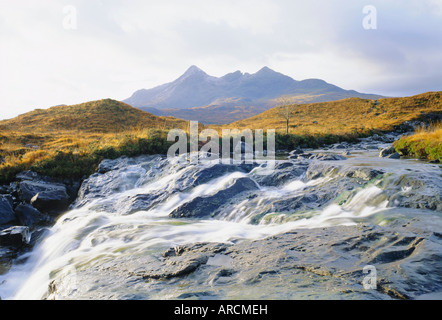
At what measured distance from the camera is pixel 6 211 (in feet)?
37.8

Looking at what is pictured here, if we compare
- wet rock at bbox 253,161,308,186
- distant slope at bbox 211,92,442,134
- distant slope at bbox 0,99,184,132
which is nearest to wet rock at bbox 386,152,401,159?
wet rock at bbox 253,161,308,186

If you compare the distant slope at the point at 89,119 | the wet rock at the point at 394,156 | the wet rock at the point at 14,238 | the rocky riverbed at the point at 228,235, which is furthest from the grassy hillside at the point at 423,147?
the distant slope at the point at 89,119

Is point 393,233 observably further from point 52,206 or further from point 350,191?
point 52,206

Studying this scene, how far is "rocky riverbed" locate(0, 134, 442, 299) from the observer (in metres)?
4.43

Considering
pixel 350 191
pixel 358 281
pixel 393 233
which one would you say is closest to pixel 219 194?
pixel 350 191

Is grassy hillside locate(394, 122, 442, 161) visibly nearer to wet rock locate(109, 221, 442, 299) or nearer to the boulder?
wet rock locate(109, 221, 442, 299)

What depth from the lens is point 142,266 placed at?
563 cm

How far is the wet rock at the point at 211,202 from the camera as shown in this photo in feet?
32.7

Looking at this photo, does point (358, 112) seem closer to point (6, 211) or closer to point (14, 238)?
point (6, 211)

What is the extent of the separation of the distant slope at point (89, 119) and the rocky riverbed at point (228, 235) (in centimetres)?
2503

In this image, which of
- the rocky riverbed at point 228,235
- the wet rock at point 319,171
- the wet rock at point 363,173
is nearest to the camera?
the rocky riverbed at point 228,235

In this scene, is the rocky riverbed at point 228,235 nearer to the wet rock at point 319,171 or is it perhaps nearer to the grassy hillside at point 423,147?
the wet rock at point 319,171

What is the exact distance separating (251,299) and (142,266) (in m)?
2.69
